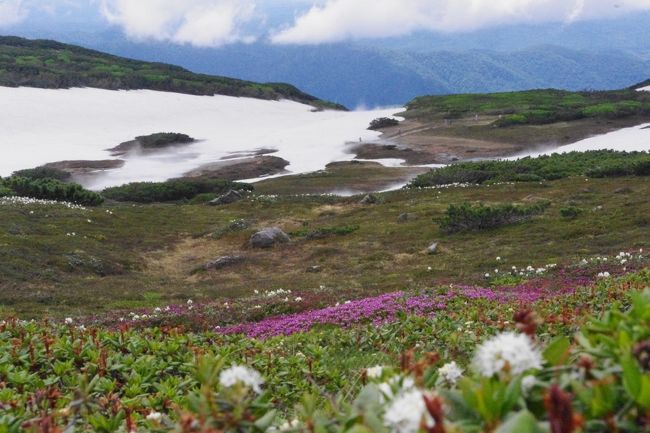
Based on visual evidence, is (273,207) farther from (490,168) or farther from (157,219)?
(490,168)

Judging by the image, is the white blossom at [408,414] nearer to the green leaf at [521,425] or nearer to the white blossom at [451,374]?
the green leaf at [521,425]

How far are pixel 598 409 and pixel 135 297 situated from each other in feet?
74.2

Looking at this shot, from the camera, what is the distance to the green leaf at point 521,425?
71.5 inches

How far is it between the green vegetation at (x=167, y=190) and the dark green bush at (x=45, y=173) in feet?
37.1

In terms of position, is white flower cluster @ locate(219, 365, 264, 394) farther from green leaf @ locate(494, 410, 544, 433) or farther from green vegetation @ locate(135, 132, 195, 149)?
green vegetation @ locate(135, 132, 195, 149)

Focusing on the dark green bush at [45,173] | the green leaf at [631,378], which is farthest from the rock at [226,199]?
the green leaf at [631,378]

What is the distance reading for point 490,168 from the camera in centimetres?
5900

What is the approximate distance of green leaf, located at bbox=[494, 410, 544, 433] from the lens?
5.96ft

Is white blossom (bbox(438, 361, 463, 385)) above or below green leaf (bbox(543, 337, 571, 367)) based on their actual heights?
below

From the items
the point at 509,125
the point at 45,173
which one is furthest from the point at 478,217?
the point at 509,125

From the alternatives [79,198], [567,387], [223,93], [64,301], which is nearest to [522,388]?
[567,387]

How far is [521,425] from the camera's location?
5.99 feet

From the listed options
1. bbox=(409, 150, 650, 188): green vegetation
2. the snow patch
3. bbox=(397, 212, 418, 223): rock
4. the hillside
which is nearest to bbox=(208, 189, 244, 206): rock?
bbox=(409, 150, 650, 188): green vegetation

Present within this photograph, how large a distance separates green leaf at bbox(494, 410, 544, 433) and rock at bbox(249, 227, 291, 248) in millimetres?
32353
